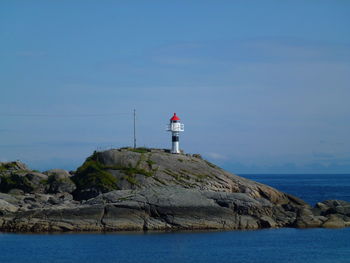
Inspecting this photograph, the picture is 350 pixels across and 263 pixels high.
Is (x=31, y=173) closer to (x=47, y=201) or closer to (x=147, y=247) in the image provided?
(x=47, y=201)

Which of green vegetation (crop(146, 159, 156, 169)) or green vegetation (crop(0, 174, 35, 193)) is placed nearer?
green vegetation (crop(146, 159, 156, 169))

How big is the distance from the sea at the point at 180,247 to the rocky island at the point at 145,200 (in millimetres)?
1251

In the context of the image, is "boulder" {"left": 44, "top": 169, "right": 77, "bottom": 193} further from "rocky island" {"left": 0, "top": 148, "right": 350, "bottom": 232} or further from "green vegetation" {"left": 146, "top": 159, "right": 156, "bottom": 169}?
"green vegetation" {"left": 146, "top": 159, "right": 156, "bottom": 169}

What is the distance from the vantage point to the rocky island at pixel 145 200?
41.9 m

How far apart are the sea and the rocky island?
4.11 ft

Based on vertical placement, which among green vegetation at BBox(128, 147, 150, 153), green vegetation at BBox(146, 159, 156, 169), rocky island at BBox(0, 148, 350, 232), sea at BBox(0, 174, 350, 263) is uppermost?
green vegetation at BBox(128, 147, 150, 153)

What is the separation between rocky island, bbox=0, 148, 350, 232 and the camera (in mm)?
41938

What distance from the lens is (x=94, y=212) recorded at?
41875 millimetres

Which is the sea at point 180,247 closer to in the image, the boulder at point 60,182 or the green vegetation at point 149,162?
the green vegetation at point 149,162

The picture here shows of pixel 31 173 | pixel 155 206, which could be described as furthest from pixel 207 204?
pixel 31 173

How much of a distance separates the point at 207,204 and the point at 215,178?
882cm

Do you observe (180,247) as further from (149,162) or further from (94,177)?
(149,162)

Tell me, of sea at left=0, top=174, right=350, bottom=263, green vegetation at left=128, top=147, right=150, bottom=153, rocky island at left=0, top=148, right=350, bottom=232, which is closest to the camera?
sea at left=0, top=174, right=350, bottom=263

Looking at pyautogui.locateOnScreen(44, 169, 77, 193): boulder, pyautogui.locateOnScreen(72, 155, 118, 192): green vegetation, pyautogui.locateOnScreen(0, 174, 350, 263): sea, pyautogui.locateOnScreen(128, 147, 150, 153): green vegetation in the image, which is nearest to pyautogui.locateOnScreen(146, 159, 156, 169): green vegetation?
pyautogui.locateOnScreen(128, 147, 150, 153): green vegetation
